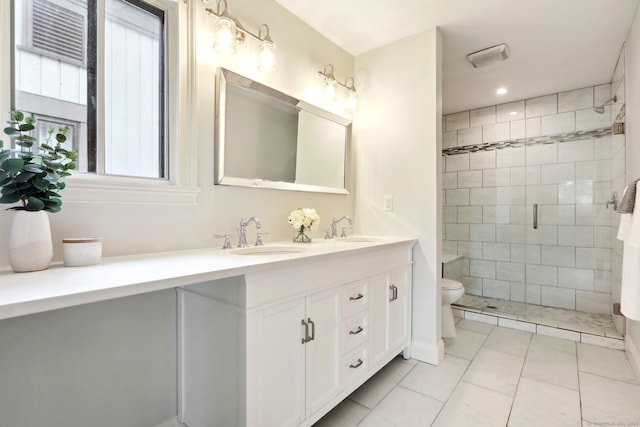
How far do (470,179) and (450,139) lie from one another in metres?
0.55

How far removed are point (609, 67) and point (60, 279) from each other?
387 centimetres

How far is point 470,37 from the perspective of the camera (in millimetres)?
2217

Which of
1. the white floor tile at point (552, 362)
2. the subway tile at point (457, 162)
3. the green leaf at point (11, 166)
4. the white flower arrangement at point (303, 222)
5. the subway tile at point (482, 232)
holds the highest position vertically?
the subway tile at point (457, 162)

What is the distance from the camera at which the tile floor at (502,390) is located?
5.08 feet

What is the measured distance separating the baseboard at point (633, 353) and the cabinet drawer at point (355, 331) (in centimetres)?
174

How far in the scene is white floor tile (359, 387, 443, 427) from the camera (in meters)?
1.52

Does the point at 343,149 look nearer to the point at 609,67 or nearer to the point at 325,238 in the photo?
the point at 325,238

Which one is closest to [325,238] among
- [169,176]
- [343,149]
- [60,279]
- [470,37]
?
[343,149]

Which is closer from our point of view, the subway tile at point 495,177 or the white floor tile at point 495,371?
the white floor tile at point 495,371

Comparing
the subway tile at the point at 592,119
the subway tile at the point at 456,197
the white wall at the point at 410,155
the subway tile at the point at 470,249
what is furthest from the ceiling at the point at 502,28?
the subway tile at the point at 470,249

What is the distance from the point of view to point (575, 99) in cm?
307

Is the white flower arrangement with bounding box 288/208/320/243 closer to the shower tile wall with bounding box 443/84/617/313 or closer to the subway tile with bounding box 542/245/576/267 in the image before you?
the shower tile wall with bounding box 443/84/617/313

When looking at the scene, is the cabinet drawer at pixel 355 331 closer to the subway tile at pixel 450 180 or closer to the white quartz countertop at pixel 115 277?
the white quartz countertop at pixel 115 277

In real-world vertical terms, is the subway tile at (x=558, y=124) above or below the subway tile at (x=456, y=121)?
below
